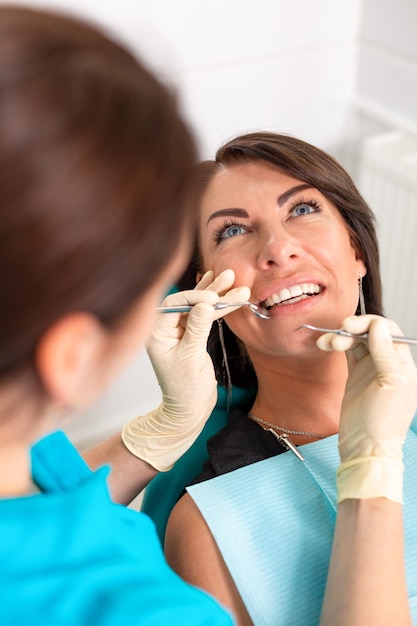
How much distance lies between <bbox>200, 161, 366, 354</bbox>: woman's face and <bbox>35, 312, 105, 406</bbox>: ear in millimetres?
677

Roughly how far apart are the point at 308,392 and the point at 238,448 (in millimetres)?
184

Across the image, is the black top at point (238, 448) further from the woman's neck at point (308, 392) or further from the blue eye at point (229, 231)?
the blue eye at point (229, 231)

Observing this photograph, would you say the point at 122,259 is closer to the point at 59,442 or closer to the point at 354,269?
the point at 59,442

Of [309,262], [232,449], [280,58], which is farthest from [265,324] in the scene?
[280,58]

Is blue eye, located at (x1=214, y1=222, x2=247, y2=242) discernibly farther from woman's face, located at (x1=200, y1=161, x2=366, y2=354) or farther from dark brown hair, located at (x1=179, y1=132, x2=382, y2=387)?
dark brown hair, located at (x1=179, y1=132, x2=382, y2=387)

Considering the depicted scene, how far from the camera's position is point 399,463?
1.09m

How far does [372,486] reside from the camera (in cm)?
106

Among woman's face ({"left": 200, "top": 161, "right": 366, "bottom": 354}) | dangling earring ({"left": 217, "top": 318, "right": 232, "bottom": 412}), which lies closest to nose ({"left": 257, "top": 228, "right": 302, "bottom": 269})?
woman's face ({"left": 200, "top": 161, "right": 366, "bottom": 354})

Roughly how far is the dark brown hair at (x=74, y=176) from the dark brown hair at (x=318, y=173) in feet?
2.61

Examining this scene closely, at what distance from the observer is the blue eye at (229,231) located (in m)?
1.40

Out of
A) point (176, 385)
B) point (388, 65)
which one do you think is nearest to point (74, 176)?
point (176, 385)

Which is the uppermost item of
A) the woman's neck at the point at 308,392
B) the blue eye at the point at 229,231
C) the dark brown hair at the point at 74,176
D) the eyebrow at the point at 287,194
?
the dark brown hair at the point at 74,176

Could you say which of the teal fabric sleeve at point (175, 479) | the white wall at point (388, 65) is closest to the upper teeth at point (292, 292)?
the teal fabric sleeve at point (175, 479)

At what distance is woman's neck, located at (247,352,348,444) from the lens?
1.40 meters
